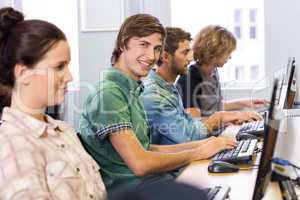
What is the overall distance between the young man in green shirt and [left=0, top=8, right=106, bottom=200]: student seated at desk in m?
0.35

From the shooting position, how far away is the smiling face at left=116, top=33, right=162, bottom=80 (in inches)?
76.4

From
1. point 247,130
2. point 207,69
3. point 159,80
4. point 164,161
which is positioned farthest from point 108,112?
point 207,69

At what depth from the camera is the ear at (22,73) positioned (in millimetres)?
1220

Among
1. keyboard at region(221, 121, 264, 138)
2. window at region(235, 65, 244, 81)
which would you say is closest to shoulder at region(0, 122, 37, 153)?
keyboard at region(221, 121, 264, 138)

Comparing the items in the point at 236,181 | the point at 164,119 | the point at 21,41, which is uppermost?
the point at 21,41

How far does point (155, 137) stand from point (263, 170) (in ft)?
3.81

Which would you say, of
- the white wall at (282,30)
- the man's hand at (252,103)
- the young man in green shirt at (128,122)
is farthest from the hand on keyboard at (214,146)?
the white wall at (282,30)

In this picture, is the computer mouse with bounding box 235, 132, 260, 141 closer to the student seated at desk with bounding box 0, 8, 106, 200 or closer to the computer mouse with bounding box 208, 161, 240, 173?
the computer mouse with bounding box 208, 161, 240, 173

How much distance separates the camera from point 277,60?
13.6ft

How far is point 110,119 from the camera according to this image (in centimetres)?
170

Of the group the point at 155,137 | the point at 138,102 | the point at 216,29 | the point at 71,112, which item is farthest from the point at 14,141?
the point at 71,112

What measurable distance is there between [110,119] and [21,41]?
21.7 inches

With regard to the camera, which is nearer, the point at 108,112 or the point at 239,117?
the point at 108,112

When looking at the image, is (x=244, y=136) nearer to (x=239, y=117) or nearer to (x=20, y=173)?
(x=239, y=117)
